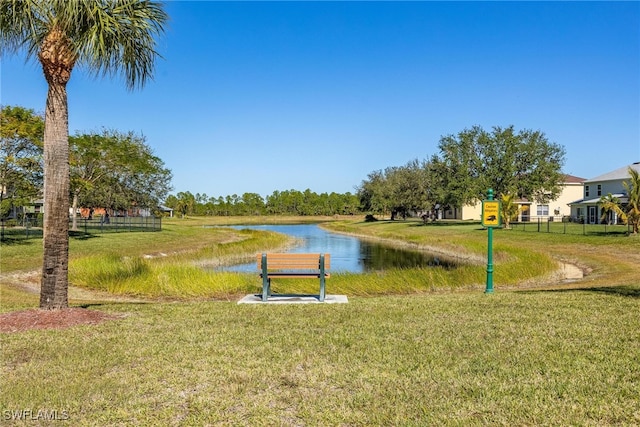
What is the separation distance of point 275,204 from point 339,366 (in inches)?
5039

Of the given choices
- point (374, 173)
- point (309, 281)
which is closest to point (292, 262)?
point (309, 281)

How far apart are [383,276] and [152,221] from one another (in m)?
38.3

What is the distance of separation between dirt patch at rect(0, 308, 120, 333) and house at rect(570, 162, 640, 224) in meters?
50.4

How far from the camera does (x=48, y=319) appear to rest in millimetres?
7488

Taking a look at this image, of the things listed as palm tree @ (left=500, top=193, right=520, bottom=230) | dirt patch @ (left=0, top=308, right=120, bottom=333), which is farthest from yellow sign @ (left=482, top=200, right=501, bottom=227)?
palm tree @ (left=500, top=193, right=520, bottom=230)

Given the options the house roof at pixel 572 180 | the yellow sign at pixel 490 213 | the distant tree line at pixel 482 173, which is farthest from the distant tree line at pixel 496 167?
the yellow sign at pixel 490 213

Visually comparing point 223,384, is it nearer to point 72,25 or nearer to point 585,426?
point 585,426

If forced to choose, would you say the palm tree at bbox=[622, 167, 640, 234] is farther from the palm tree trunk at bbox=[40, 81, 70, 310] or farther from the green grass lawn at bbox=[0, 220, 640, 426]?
the palm tree trunk at bbox=[40, 81, 70, 310]

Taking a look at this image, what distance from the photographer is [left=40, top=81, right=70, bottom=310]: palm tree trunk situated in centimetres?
780

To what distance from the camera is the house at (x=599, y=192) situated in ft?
162

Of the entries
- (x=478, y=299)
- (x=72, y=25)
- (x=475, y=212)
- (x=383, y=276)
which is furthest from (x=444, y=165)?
(x=72, y=25)

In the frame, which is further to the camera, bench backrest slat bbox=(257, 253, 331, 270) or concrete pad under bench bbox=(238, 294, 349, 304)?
bench backrest slat bbox=(257, 253, 331, 270)

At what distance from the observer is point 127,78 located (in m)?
9.06

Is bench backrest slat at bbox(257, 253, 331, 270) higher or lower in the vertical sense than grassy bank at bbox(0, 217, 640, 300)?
higher
